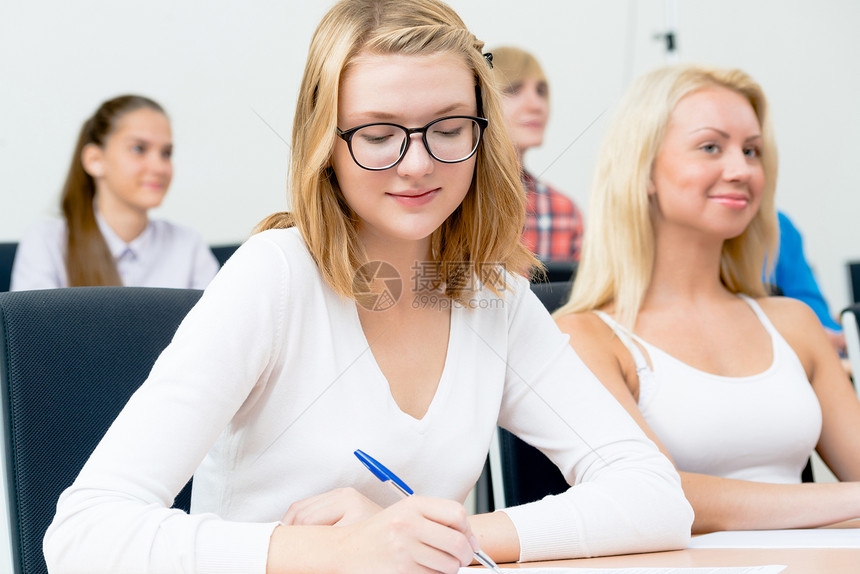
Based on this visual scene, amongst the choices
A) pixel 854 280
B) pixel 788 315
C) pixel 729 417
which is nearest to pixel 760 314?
pixel 788 315

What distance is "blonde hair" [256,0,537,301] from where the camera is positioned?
1.01 m

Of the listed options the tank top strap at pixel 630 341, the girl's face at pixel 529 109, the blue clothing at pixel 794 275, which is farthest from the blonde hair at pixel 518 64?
the tank top strap at pixel 630 341

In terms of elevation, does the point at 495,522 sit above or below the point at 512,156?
below

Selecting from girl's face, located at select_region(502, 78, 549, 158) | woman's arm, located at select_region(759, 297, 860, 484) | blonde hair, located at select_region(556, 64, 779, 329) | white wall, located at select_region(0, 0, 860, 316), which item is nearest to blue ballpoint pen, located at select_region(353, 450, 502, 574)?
blonde hair, located at select_region(556, 64, 779, 329)

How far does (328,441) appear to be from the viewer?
99 cm

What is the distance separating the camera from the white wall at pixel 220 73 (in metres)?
3.48

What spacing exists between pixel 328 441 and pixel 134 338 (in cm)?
32

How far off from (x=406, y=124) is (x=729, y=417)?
2.50 ft

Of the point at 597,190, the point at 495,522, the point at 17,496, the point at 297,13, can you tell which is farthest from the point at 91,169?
the point at 495,522

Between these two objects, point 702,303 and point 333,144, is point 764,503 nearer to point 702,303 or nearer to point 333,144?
point 702,303

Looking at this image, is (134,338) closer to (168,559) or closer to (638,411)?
(168,559)

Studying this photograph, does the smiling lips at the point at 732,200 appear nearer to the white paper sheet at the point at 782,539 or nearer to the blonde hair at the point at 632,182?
the blonde hair at the point at 632,182

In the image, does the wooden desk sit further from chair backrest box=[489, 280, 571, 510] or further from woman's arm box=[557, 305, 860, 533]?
chair backrest box=[489, 280, 571, 510]

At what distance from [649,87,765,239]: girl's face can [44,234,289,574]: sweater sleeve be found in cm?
84
